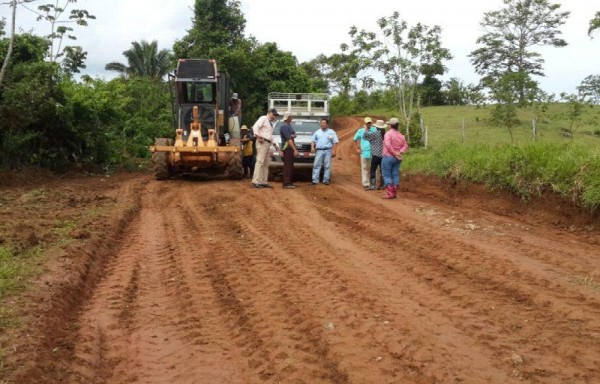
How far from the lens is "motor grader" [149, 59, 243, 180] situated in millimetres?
14438

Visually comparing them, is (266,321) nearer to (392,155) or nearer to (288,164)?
(392,155)

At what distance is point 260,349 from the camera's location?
13.6 feet

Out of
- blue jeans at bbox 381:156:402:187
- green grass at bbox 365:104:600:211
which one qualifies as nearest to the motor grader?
blue jeans at bbox 381:156:402:187

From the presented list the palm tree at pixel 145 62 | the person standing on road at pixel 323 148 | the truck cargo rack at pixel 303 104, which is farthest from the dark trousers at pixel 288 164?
the palm tree at pixel 145 62

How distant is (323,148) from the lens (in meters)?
13.8

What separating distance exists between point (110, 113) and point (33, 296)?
530 inches

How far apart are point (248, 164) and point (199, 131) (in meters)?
2.21

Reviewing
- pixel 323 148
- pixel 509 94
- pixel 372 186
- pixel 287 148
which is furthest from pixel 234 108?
pixel 509 94

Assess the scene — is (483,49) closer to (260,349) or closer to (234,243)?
(234,243)

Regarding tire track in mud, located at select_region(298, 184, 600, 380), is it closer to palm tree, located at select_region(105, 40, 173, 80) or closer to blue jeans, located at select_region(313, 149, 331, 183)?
blue jeans, located at select_region(313, 149, 331, 183)

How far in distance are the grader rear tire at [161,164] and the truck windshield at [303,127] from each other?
10.1 feet

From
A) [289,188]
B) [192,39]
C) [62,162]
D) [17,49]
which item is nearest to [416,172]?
[289,188]

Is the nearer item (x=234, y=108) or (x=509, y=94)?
(x=234, y=108)

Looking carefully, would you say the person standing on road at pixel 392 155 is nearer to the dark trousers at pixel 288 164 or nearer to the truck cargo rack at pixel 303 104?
the dark trousers at pixel 288 164
